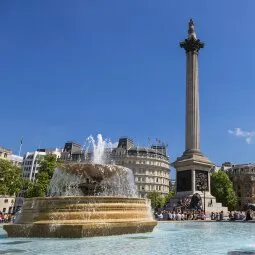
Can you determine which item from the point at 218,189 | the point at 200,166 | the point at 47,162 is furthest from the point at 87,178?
the point at 218,189

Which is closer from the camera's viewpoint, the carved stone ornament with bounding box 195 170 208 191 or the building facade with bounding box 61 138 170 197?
the carved stone ornament with bounding box 195 170 208 191

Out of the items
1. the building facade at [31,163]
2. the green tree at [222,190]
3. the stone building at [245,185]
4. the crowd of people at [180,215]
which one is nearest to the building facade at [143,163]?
the building facade at [31,163]

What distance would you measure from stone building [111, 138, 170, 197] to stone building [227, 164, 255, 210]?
2035cm

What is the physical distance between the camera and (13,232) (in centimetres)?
1353

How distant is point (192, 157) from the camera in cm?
4209

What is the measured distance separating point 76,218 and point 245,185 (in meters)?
97.0

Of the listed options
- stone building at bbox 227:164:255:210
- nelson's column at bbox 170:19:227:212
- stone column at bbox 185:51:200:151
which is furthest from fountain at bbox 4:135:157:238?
stone building at bbox 227:164:255:210

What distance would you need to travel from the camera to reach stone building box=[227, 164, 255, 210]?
10070 cm

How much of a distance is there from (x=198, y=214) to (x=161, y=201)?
185 feet

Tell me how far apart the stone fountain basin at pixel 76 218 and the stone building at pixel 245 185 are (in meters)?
92.8

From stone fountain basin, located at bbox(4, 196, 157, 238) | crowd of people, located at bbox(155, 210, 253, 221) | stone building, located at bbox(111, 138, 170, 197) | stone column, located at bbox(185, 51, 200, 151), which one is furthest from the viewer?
stone building, located at bbox(111, 138, 170, 197)

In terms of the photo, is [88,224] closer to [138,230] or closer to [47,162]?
[138,230]

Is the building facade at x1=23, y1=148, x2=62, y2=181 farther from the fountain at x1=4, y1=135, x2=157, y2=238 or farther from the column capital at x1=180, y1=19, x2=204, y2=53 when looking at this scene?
the fountain at x1=4, y1=135, x2=157, y2=238

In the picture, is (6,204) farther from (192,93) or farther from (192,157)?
(192,157)
